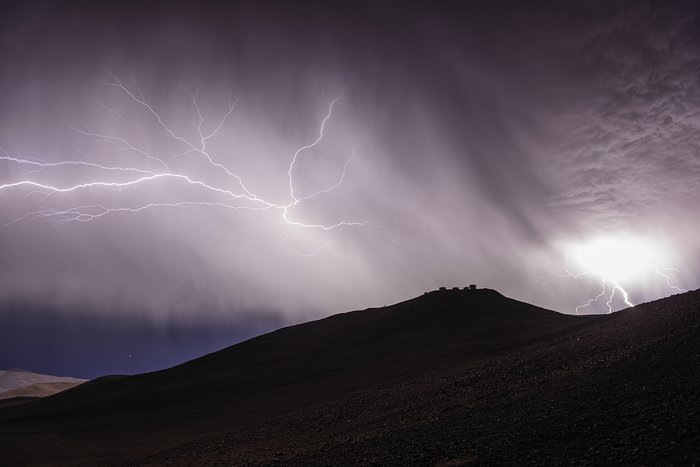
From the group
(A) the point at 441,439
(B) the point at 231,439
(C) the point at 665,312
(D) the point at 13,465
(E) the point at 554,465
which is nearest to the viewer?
(E) the point at 554,465

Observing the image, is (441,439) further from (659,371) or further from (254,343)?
(254,343)

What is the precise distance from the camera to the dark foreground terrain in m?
14.2

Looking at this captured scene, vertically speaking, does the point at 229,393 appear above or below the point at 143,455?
above

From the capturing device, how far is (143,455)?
30750 mm

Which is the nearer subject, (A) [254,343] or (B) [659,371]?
(B) [659,371]

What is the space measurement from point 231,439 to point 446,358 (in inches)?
934

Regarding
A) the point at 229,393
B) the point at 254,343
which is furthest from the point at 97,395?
the point at 254,343

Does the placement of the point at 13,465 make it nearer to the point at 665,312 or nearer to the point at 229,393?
→ the point at 229,393

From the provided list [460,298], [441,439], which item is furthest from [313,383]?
[460,298]

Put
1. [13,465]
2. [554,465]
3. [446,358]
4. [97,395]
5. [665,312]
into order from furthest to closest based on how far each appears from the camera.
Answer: [97,395]
[446,358]
[13,465]
[665,312]
[554,465]

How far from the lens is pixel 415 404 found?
26.7 meters

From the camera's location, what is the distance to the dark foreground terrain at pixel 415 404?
14.2 metres

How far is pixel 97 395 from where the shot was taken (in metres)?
58.8

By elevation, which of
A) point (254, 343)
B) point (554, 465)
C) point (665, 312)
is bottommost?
point (554, 465)
